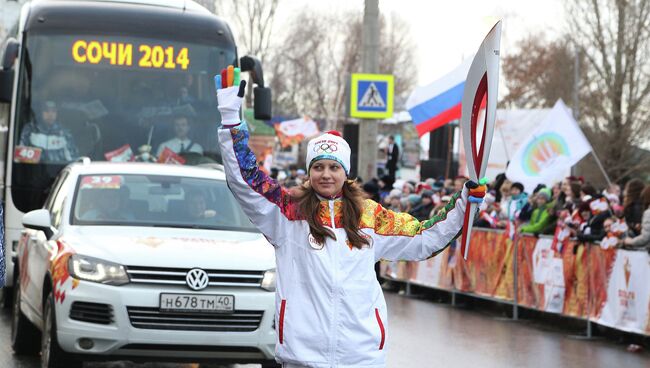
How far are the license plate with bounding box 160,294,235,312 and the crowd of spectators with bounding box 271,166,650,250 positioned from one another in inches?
117

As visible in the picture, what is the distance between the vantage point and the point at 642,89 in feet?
124

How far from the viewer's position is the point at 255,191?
17.2 feet

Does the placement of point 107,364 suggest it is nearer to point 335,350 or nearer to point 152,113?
point 152,113

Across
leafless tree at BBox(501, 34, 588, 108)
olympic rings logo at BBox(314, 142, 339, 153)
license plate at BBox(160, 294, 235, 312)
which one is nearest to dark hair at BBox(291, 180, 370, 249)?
olympic rings logo at BBox(314, 142, 339, 153)

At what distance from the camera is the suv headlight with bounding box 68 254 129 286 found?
8711 mm

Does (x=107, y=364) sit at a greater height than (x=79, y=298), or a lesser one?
lesser

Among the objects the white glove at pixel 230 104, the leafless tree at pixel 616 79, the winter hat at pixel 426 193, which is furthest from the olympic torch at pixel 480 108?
the leafless tree at pixel 616 79

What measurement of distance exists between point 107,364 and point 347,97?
11.6 m

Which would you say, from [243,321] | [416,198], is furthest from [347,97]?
[243,321]

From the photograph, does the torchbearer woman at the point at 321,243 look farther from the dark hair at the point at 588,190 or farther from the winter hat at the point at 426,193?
the winter hat at the point at 426,193

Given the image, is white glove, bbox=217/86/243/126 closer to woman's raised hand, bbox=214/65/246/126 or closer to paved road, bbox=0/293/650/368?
woman's raised hand, bbox=214/65/246/126

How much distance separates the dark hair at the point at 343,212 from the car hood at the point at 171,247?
362 cm

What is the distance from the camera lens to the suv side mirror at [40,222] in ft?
31.1

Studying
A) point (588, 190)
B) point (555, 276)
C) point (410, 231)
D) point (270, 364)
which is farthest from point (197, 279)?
point (588, 190)
